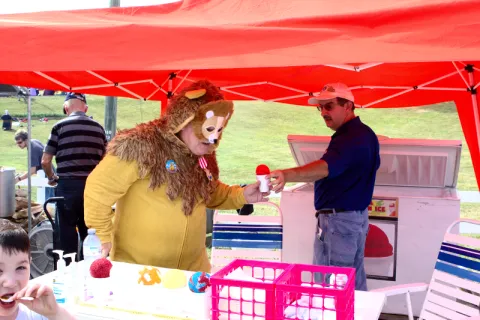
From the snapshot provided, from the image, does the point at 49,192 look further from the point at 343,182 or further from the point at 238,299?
the point at 238,299

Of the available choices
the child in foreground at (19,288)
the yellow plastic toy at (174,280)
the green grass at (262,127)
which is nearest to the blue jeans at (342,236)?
the yellow plastic toy at (174,280)

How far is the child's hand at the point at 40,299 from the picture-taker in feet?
5.09

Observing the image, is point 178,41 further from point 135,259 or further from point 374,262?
point 374,262

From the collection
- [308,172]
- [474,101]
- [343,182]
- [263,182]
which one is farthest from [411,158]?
[263,182]

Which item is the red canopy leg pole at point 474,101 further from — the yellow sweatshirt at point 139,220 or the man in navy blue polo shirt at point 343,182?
the yellow sweatshirt at point 139,220

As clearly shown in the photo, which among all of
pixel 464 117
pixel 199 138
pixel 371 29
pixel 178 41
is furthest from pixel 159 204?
pixel 464 117

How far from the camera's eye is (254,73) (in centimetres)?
457

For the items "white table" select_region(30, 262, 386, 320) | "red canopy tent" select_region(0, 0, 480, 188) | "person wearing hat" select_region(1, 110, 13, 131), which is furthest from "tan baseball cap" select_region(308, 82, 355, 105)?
"person wearing hat" select_region(1, 110, 13, 131)

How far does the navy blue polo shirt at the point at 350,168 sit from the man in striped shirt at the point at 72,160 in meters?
2.29

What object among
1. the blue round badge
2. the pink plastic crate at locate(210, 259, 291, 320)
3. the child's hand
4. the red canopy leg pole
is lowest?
the pink plastic crate at locate(210, 259, 291, 320)

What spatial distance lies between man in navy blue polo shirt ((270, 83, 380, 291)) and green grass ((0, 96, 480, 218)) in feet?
36.6

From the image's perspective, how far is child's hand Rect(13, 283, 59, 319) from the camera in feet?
5.09

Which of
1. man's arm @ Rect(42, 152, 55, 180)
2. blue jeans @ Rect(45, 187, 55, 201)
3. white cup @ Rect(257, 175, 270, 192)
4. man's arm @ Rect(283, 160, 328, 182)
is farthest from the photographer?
blue jeans @ Rect(45, 187, 55, 201)

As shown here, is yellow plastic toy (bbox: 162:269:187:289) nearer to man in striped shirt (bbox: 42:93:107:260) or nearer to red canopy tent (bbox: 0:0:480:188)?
red canopy tent (bbox: 0:0:480:188)
